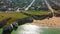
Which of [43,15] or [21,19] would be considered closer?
[21,19]

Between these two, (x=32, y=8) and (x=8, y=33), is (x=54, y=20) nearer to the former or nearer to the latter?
(x=32, y=8)

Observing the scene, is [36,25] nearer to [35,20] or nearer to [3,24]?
[35,20]

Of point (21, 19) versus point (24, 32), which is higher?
point (21, 19)

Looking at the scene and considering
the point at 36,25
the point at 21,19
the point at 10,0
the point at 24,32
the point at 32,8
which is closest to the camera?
the point at 21,19

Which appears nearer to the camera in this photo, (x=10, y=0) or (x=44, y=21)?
(x=44, y=21)

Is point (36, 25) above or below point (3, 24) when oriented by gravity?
below

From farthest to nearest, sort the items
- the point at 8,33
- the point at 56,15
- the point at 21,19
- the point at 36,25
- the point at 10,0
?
the point at 10,0, the point at 56,15, the point at 36,25, the point at 21,19, the point at 8,33

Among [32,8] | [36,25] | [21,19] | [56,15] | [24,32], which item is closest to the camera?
[21,19]

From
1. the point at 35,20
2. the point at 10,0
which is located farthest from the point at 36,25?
the point at 10,0

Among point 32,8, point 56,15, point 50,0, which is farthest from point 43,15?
point 50,0
